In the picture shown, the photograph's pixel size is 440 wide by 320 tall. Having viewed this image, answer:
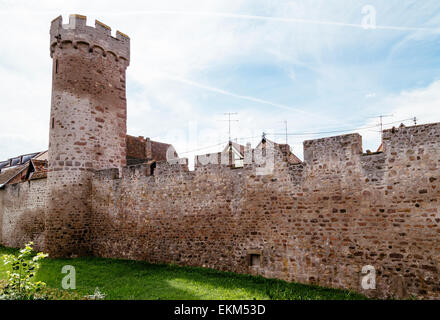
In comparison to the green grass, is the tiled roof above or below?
above

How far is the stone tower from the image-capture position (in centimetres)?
1352

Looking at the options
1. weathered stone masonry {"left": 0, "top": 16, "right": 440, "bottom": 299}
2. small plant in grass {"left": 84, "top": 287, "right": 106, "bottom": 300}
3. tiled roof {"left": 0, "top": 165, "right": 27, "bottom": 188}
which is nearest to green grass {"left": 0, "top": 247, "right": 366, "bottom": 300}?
small plant in grass {"left": 84, "top": 287, "right": 106, "bottom": 300}

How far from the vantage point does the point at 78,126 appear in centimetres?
1387

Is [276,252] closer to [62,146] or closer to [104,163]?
[104,163]

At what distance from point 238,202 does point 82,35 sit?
1010 cm

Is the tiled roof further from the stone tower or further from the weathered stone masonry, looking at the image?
the stone tower

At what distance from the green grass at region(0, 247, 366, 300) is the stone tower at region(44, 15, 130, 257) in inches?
85.4

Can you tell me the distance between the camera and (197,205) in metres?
10.9

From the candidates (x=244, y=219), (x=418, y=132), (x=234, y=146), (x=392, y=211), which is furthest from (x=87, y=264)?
(x=234, y=146)

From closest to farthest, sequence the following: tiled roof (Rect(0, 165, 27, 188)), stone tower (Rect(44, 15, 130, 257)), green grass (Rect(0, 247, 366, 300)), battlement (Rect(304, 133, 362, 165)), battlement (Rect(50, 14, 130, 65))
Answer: green grass (Rect(0, 247, 366, 300)) → battlement (Rect(304, 133, 362, 165)) → stone tower (Rect(44, 15, 130, 257)) → battlement (Rect(50, 14, 130, 65)) → tiled roof (Rect(0, 165, 27, 188))

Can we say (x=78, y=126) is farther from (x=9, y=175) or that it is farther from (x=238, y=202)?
(x=9, y=175)

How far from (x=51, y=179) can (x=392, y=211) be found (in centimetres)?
1251

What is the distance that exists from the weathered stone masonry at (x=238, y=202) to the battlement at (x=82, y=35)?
2.3 inches

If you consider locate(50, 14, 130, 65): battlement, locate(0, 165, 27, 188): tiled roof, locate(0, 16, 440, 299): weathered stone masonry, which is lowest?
locate(0, 16, 440, 299): weathered stone masonry
